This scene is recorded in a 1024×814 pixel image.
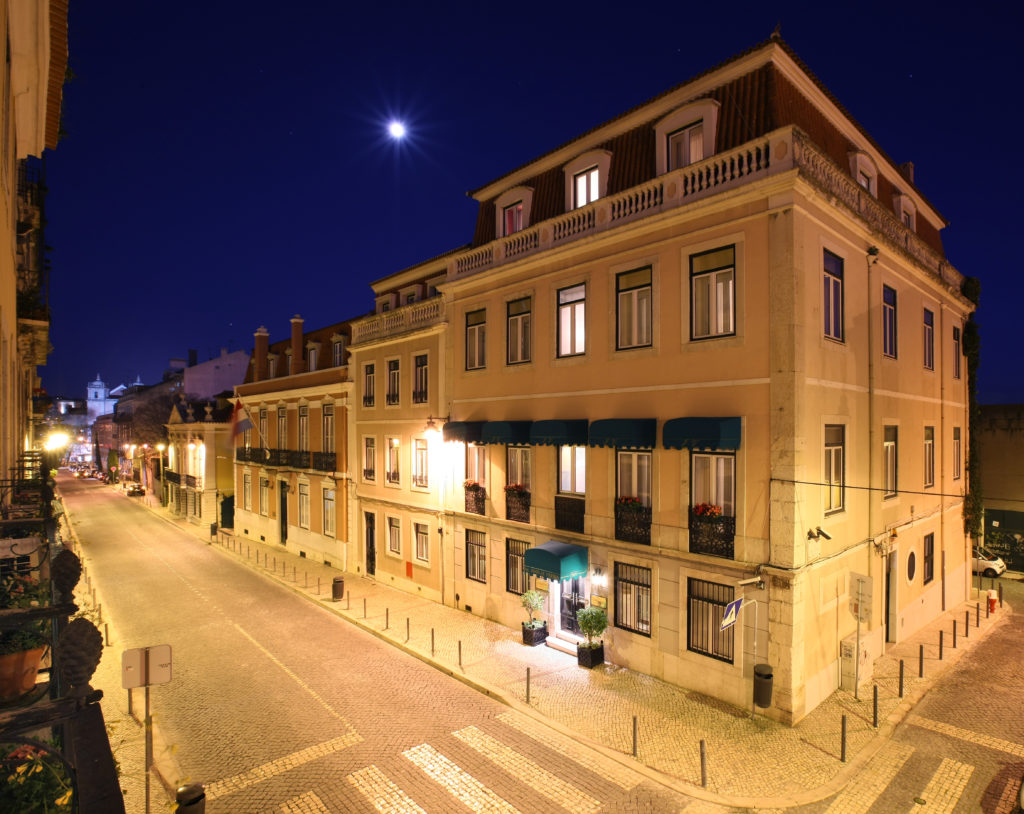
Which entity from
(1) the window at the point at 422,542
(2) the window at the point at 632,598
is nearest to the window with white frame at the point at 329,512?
(1) the window at the point at 422,542

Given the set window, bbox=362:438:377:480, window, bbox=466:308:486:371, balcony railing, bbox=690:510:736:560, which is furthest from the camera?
window, bbox=362:438:377:480

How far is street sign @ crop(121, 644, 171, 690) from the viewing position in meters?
9.12

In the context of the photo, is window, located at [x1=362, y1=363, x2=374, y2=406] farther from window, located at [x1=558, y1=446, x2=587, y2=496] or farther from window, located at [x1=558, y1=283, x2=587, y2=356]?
window, located at [x1=558, y1=446, x2=587, y2=496]

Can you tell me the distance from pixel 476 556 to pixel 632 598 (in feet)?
21.2

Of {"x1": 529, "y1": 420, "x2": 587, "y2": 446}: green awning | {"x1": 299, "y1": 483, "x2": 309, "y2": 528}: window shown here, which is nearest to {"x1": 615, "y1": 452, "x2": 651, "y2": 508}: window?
{"x1": 529, "y1": 420, "x2": 587, "y2": 446}: green awning

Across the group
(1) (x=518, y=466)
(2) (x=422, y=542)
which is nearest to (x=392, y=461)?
(2) (x=422, y=542)

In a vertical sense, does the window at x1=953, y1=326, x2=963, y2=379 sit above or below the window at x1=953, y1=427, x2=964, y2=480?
above

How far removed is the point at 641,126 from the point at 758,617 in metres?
12.7

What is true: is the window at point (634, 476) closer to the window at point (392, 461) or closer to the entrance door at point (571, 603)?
the entrance door at point (571, 603)

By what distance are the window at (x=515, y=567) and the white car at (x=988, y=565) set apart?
1972 cm

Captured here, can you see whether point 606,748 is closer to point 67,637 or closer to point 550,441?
point 550,441

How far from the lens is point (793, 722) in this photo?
39.5 feet

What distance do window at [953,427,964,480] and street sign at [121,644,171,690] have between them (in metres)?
25.4

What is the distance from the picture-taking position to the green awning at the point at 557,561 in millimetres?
15430
